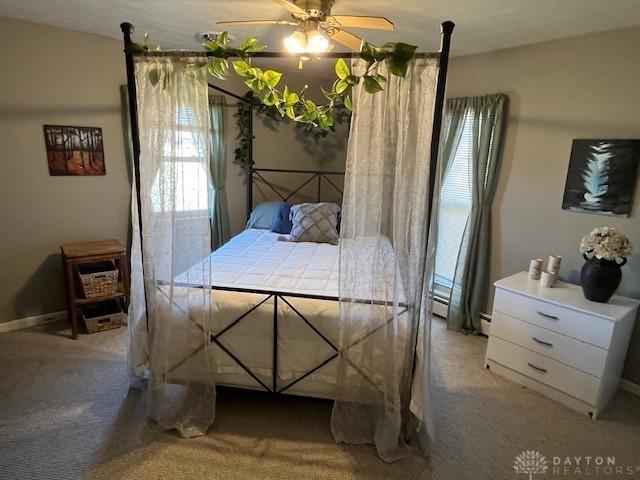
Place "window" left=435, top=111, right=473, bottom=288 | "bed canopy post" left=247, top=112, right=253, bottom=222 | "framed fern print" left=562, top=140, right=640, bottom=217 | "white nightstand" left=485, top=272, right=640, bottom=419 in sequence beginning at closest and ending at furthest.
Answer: "white nightstand" left=485, top=272, right=640, bottom=419 → "framed fern print" left=562, top=140, right=640, bottom=217 → "window" left=435, top=111, right=473, bottom=288 → "bed canopy post" left=247, top=112, right=253, bottom=222

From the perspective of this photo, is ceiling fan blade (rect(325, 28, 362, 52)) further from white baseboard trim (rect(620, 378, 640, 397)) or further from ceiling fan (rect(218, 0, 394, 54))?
white baseboard trim (rect(620, 378, 640, 397))

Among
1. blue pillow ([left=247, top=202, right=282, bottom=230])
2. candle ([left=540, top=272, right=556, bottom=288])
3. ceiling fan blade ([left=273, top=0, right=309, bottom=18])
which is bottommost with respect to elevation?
candle ([left=540, top=272, right=556, bottom=288])

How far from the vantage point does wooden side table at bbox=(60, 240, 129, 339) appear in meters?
2.81

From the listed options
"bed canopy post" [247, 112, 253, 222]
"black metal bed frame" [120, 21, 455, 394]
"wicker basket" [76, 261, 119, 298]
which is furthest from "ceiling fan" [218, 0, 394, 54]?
"wicker basket" [76, 261, 119, 298]

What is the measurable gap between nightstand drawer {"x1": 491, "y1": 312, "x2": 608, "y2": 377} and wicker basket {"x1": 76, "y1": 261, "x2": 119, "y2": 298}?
2909 millimetres

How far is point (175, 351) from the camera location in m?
1.91

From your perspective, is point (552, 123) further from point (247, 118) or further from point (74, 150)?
point (74, 150)

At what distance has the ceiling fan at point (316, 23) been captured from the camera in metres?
1.77

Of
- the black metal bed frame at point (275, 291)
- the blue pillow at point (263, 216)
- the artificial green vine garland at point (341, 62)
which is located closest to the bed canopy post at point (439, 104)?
the black metal bed frame at point (275, 291)

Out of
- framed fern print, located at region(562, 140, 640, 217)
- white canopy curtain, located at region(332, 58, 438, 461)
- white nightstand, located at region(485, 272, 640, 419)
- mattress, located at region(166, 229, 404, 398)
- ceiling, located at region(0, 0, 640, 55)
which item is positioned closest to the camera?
white canopy curtain, located at region(332, 58, 438, 461)

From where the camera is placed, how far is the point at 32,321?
3.04 m

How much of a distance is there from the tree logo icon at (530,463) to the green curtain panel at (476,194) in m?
1.32

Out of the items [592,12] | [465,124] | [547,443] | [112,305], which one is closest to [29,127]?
[112,305]

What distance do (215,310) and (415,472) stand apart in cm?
125
